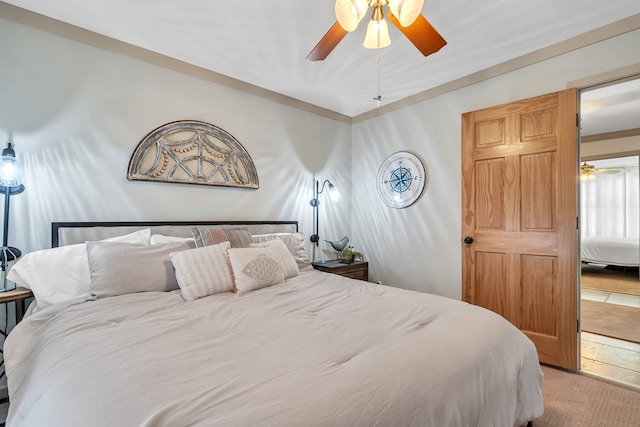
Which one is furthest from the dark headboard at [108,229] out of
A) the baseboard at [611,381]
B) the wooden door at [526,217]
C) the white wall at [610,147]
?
the white wall at [610,147]

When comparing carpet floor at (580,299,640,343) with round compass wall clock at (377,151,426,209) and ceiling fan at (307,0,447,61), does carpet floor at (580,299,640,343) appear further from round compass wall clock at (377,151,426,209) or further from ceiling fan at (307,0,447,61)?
ceiling fan at (307,0,447,61)

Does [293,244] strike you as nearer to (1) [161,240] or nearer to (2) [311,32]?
(1) [161,240]

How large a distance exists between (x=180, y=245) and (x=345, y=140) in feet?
8.79

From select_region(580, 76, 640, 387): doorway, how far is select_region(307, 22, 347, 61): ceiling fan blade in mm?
2107

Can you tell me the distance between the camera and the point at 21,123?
1.99 metres

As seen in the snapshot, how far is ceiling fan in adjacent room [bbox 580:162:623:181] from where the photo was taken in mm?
6551

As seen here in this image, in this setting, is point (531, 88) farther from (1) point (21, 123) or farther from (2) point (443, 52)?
(1) point (21, 123)

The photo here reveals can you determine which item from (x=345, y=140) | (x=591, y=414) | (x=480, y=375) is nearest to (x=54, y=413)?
(x=480, y=375)

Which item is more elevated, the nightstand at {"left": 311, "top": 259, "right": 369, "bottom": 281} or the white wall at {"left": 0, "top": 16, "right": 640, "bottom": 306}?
the white wall at {"left": 0, "top": 16, "right": 640, "bottom": 306}

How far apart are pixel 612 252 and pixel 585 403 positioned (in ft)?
18.2

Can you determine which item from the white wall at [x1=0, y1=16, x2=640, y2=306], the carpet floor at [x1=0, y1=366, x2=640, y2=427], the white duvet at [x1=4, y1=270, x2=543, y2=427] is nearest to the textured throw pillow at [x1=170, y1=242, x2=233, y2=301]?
the white duvet at [x1=4, y1=270, x2=543, y2=427]

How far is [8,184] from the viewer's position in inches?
70.9

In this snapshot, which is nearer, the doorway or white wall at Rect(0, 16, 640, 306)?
white wall at Rect(0, 16, 640, 306)

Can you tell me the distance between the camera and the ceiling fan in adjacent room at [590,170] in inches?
258
